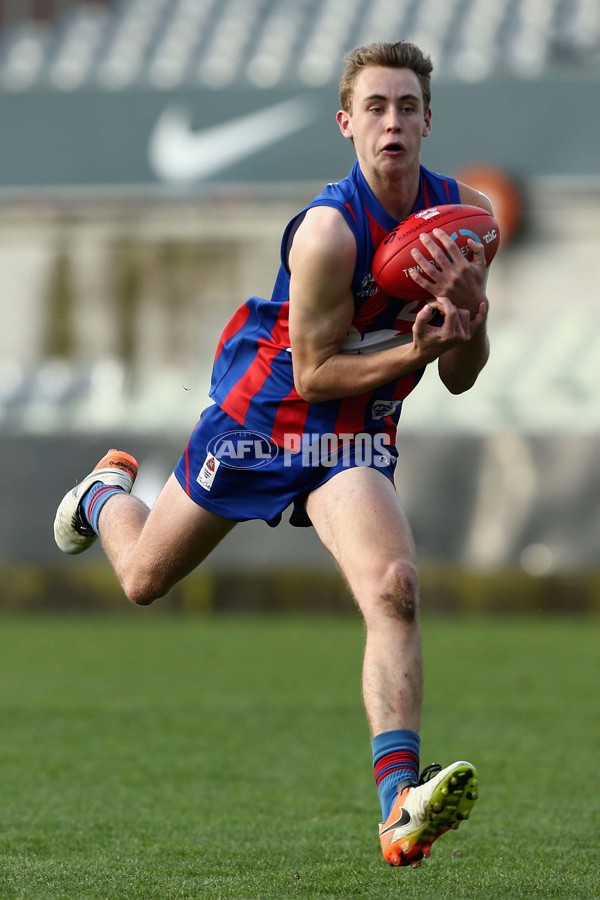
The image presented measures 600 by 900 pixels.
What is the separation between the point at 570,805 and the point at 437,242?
2.27 meters

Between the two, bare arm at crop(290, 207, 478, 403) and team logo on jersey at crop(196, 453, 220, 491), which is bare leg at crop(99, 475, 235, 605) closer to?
team logo on jersey at crop(196, 453, 220, 491)

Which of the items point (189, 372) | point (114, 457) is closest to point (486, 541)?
point (189, 372)

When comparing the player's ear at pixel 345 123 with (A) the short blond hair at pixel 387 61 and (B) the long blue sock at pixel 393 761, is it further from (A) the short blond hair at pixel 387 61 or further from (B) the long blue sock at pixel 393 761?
(B) the long blue sock at pixel 393 761

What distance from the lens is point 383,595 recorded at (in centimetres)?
430

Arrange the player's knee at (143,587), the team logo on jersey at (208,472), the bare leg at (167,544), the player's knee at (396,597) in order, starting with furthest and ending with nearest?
the player's knee at (143,587) → the bare leg at (167,544) → the team logo on jersey at (208,472) → the player's knee at (396,597)

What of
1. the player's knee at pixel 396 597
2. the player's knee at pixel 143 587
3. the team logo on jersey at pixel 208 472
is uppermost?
the team logo on jersey at pixel 208 472

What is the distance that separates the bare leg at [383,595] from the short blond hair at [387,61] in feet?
3.88

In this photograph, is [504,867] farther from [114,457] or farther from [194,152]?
[194,152]

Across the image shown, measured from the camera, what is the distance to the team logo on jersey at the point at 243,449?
4812 millimetres

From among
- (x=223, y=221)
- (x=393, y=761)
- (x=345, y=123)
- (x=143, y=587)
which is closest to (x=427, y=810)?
(x=393, y=761)

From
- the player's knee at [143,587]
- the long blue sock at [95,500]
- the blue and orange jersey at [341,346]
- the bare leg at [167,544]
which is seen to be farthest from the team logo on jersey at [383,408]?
the long blue sock at [95,500]

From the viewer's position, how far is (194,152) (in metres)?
16.5

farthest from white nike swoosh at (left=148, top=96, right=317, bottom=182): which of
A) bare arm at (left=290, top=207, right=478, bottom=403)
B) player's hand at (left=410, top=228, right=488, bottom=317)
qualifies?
player's hand at (left=410, top=228, right=488, bottom=317)

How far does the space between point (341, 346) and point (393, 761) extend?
4.08 ft
